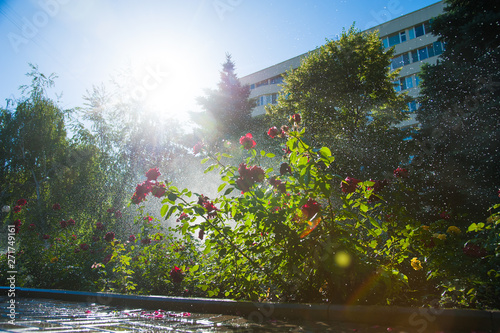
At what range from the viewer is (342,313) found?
241cm

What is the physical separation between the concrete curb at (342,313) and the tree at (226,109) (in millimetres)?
19683

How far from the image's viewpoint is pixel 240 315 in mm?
2881

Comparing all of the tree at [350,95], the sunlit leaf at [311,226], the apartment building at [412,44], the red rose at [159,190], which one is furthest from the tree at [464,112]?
the apartment building at [412,44]

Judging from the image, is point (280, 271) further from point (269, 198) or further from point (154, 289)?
point (154, 289)

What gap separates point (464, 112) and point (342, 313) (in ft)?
38.2

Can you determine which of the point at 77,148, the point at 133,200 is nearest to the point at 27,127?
the point at 77,148

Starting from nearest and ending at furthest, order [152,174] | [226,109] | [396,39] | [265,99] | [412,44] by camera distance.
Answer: [152,174]
[226,109]
[412,44]
[396,39]
[265,99]

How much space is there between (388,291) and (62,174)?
18.6m

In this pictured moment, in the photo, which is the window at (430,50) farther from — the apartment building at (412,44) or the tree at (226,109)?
the tree at (226,109)

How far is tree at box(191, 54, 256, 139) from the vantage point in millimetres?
23109

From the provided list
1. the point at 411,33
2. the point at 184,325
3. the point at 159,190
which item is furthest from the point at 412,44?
the point at 184,325

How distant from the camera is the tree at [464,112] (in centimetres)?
983

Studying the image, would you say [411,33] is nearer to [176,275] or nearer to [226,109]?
[226,109]

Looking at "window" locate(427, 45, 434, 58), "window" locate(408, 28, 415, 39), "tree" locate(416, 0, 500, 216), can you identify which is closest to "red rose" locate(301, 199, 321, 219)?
"tree" locate(416, 0, 500, 216)
